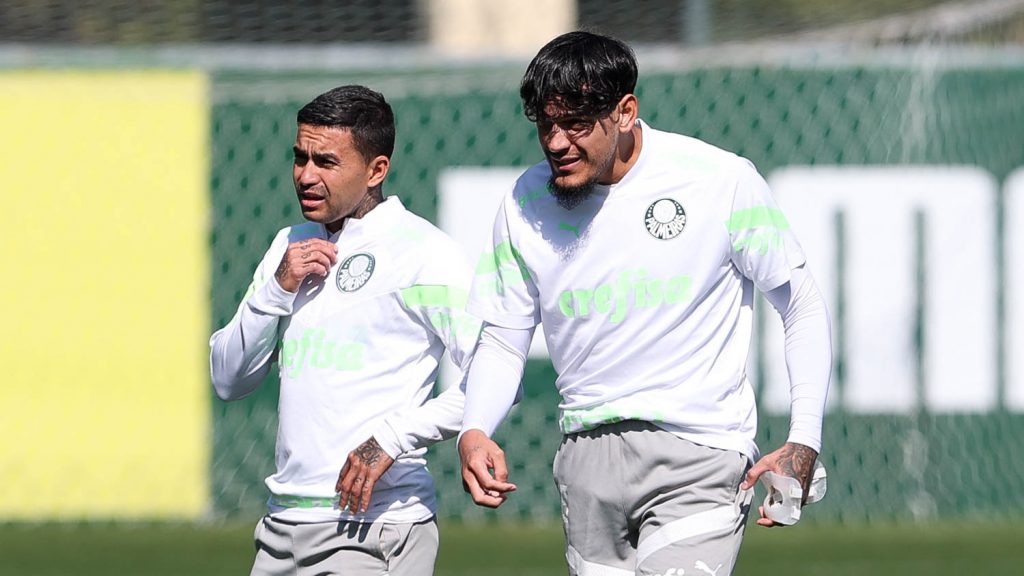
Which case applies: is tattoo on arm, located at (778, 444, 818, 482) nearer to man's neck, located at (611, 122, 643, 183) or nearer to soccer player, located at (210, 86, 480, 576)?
man's neck, located at (611, 122, 643, 183)

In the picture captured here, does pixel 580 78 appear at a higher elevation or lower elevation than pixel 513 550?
higher

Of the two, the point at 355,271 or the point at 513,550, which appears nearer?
the point at 355,271

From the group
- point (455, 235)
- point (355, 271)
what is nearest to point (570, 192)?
point (355, 271)

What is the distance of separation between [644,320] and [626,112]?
47cm

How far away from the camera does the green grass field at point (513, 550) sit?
709 centimetres

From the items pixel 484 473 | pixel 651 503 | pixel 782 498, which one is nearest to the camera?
pixel 782 498

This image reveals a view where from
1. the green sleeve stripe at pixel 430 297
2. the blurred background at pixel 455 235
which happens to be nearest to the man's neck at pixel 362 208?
the green sleeve stripe at pixel 430 297

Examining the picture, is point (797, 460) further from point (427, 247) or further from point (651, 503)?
point (427, 247)

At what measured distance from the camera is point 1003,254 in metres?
8.57

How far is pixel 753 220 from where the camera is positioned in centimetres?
365

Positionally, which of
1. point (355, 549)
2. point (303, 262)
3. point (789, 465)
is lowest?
point (355, 549)

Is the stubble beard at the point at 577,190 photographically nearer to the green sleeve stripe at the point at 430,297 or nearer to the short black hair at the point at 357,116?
the green sleeve stripe at the point at 430,297

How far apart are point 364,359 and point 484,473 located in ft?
1.89

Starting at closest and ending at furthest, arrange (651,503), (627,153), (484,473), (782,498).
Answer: (782,498) → (484,473) → (651,503) → (627,153)
